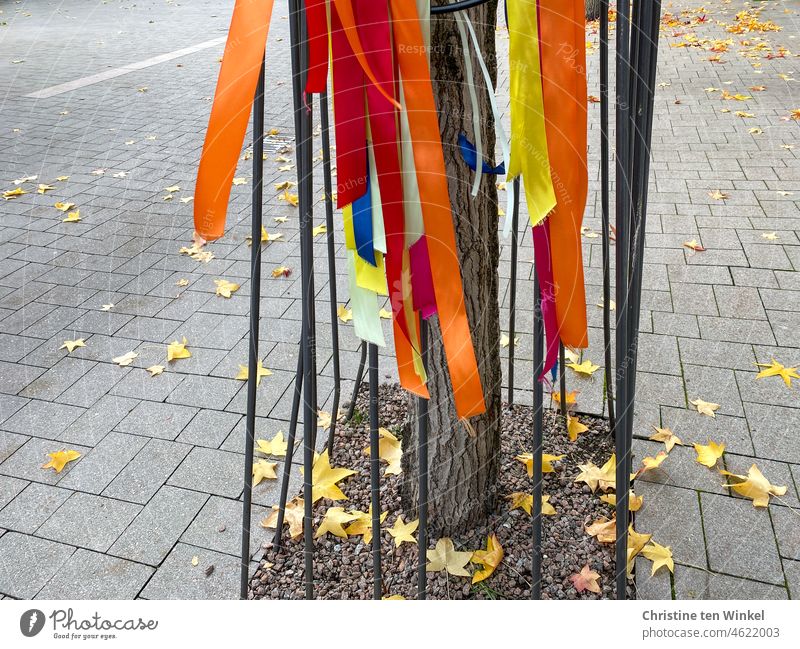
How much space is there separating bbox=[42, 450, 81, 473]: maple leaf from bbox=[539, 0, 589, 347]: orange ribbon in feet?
6.19

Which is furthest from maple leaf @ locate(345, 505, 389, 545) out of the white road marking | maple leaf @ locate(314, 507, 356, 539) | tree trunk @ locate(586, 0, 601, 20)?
tree trunk @ locate(586, 0, 601, 20)

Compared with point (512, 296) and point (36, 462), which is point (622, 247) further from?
point (36, 462)

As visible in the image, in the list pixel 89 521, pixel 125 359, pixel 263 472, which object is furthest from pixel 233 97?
→ pixel 125 359

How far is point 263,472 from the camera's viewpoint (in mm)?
2139

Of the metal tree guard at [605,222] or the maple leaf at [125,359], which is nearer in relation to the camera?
the metal tree guard at [605,222]

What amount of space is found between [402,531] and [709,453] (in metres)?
1.08

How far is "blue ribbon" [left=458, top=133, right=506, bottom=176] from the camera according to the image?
1.23 m

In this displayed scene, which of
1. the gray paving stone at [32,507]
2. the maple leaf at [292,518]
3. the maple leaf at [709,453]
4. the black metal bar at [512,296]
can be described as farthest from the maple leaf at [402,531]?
the gray paving stone at [32,507]

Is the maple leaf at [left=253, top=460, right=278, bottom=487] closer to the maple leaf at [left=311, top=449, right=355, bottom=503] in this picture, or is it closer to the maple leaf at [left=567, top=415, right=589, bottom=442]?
the maple leaf at [left=311, top=449, right=355, bottom=503]

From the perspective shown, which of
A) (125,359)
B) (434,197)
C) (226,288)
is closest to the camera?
(434,197)

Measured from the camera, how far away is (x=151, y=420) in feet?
7.88

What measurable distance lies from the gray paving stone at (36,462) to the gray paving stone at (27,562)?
0.81 feet

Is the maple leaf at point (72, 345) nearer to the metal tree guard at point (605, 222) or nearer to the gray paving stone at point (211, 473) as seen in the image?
the gray paving stone at point (211, 473)

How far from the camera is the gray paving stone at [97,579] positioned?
1771 mm
